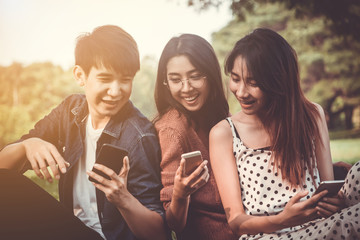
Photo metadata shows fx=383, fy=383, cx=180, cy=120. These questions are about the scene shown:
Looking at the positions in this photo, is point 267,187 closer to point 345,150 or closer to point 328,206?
point 328,206

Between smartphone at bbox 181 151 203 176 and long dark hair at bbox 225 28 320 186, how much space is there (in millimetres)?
339

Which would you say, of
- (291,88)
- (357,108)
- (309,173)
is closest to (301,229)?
(309,173)

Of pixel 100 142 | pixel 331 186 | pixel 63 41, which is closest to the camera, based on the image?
pixel 331 186

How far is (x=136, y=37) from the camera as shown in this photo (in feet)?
6.06

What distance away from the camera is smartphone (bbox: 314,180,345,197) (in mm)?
1310

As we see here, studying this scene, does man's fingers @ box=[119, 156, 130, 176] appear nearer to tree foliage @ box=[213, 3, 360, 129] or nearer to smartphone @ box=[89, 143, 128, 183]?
smartphone @ box=[89, 143, 128, 183]

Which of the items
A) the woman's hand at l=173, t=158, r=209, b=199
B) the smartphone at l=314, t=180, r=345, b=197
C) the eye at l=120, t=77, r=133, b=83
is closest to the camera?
the smartphone at l=314, t=180, r=345, b=197

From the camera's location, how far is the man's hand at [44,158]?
1609 mm

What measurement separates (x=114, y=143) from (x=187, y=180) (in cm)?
39

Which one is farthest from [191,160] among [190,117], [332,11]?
[332,11]

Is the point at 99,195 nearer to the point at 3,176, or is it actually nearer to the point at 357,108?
the point at 3,176

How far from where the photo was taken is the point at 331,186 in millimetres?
1325

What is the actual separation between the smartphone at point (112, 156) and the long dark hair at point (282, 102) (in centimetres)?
55

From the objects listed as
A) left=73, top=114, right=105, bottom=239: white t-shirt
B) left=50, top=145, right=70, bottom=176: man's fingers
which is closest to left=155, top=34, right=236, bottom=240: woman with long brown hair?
left=73, top=114, right=105, bottom=239: white t-shirt
